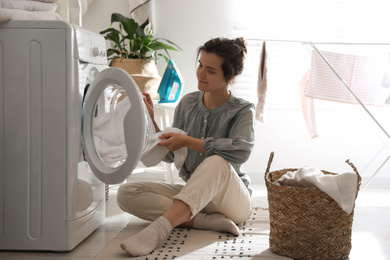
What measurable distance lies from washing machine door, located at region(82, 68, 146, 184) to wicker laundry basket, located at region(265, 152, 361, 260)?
53 cm

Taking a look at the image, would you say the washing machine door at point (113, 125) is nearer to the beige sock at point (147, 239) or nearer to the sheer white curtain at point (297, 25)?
the beige sock at point (147, 239)

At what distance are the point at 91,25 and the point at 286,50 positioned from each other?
53.3 inches

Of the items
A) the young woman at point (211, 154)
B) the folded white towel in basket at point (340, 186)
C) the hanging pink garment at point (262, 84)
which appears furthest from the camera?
the hanging pink garment at point (262, 84)

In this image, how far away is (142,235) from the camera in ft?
6.55

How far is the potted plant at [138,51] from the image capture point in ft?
11.0

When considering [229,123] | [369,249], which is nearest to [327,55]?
[229,123]

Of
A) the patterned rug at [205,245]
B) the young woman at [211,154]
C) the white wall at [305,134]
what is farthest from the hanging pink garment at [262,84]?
the patterned rug at [205,245]

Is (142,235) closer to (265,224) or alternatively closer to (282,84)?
(265,224)

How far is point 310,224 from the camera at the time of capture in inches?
76.2

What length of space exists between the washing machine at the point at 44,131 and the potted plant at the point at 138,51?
131cm

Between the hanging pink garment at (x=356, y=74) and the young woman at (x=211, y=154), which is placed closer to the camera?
the young woman at (x=211, y=154)

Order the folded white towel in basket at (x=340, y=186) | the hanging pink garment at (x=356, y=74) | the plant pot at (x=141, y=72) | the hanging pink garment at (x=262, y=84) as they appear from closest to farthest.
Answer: the folded white towel in basket at (x=340, y=186), the hanging pink garment at (x=356, y=74), the hanging pink garment at (x=262, y=84), the plant pot at (x=141, y=72)

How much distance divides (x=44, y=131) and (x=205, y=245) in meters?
0.72

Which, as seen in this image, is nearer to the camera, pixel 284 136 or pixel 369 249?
pixel 369 249
